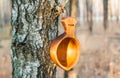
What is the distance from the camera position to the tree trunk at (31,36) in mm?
2635

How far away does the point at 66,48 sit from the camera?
8.80 feet

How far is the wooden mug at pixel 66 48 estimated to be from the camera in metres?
2.50

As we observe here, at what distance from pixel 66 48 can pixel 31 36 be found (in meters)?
0.29

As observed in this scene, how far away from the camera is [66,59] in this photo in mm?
2652

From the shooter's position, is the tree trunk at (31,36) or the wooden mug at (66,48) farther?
the tree trunk at (31,36)

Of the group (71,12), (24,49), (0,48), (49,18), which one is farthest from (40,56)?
(0,48)

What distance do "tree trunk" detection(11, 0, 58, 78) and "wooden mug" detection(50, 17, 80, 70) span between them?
13 cm

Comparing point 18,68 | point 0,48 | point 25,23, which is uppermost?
point 25,23

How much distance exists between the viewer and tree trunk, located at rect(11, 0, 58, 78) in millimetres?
2635

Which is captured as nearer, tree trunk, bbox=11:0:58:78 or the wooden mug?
the wooden mug

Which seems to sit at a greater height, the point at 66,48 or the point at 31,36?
the point at 31,36

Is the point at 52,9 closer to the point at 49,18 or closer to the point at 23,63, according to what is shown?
the point at 49,18

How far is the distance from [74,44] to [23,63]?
0.42 m

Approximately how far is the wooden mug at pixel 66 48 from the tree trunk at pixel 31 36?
0.13 m
